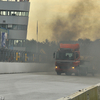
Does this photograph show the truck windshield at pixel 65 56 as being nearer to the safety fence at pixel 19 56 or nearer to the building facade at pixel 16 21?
the safety fence at pixel 19 56

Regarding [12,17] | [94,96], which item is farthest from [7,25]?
[94,96]

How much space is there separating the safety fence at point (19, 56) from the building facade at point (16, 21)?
88.9ft

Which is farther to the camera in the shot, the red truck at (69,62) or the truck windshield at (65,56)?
the truck windshield at (65,56)

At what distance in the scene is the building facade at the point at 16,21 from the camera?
222 feet

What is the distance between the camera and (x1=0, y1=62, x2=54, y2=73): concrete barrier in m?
28.2

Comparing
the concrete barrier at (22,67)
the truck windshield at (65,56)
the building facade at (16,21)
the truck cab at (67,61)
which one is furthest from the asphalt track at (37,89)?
the building facade at (16,21)

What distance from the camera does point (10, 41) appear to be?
224 feet

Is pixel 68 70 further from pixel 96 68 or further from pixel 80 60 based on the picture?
pixel 96 68

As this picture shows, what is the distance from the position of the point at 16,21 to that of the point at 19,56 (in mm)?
37550

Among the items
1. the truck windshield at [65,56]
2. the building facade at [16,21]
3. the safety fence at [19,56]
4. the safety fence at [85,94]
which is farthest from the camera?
the building facade at [16,21]

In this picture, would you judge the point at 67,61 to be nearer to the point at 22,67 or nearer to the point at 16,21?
the point at 22,67

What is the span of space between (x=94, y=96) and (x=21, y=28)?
62.1 metres

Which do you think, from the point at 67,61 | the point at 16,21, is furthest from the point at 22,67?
the point at 16,21

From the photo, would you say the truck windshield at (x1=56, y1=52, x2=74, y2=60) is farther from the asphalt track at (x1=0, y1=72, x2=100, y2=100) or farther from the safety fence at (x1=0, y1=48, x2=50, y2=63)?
the asphalt track at (x1=0, y1=72, x2=100, y2=100)
